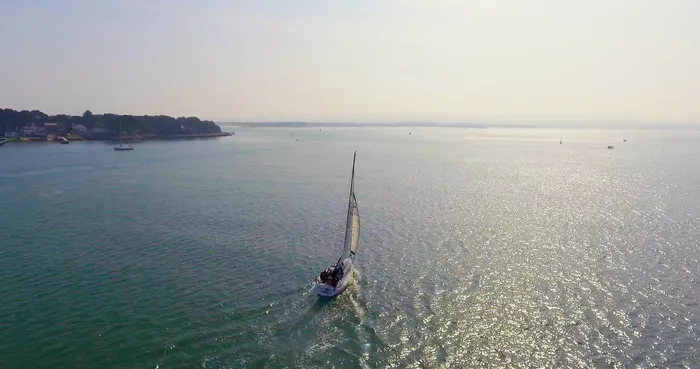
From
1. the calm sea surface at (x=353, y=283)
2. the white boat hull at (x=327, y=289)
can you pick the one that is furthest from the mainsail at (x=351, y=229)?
the white boat hull at (x=327, y=289)

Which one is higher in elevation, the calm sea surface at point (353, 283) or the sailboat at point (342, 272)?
the sailboat at point (342, 272)

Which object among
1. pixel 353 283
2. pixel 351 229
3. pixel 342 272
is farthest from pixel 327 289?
pixel 351 229

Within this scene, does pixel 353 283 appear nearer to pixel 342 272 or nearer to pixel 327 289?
pixel 342 272

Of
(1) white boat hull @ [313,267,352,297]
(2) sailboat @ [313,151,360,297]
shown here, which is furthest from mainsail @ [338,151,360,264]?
(1) white boat hull @ [313,267,352,297]

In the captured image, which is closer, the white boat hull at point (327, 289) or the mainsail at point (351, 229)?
the white boat hull at point (327, 289)

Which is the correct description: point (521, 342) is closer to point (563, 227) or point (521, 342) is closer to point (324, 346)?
point (324, 346)

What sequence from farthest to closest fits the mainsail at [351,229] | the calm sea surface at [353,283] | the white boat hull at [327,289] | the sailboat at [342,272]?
the mainsail at [351,229]
the sailboat at [342,272]
the white boat hull at [327,289]
the calm sea surface at [353,283]

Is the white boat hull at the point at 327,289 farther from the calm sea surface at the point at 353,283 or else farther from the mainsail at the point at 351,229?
the mainsail at the point at 351,229

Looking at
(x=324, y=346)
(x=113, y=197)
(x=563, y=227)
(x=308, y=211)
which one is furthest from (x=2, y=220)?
(x=563, y=227)
